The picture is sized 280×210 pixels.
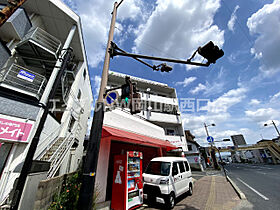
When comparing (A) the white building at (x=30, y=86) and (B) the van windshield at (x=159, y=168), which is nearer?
(A) the white building at (x=30, y=86)

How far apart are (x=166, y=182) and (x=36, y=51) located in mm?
10887

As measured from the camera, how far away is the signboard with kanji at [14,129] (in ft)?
15.4

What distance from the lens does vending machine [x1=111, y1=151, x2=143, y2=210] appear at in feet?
15.5

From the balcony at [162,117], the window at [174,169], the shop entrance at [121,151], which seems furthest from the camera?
the balcony at [162,117]

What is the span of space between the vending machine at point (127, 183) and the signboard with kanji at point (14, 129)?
176 inches

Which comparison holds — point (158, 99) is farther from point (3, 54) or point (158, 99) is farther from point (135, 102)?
point (3, 54)

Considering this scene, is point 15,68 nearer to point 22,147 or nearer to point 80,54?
point 22,147

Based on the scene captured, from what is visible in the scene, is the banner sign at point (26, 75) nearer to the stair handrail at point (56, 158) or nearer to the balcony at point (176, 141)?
the stair handrail at point (56, 158)

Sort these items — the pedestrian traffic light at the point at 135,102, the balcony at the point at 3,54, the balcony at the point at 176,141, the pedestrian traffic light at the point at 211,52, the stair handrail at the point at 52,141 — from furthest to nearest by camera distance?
the balcony at the point at 176,141 → the stair handrail at the point at 52,141 → the balcony at the point at 3,54 → the pedestrian traffic light at the point at 135,102 → the pedestrian traffic light at the point at 211,52

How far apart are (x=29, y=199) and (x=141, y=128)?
740 centimetres

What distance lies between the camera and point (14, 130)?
501cm

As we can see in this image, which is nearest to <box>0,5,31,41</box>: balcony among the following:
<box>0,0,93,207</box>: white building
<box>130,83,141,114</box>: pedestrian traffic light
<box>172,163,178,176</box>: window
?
<box>0,0,93,207</box>: white building

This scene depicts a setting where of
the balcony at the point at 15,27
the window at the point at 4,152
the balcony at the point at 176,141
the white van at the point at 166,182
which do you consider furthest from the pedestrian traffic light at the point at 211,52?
the balcony at the point at 176,141

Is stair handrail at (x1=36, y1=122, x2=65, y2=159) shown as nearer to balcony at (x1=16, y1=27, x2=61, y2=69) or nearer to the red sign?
the red sign
